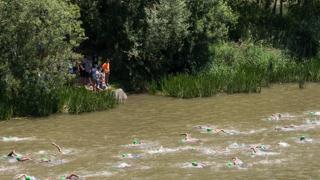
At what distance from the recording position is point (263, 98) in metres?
29.0

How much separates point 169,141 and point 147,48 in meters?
13.6

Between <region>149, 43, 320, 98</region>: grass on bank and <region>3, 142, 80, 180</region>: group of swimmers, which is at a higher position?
<region>149, 43, 320, 98</region>: grass on bank

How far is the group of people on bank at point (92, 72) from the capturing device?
3022 centimetres

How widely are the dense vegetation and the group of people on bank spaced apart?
887 millimetres

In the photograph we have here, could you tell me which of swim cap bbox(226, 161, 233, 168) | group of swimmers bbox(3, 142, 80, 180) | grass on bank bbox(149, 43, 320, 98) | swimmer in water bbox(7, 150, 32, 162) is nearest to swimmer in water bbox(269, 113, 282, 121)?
grass on bank bbox(149, 43, 320, 98)

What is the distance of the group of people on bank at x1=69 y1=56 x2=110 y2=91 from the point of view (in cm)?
3022

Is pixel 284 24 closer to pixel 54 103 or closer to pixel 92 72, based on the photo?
pixel 92 72

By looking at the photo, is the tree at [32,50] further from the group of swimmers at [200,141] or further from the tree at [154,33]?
the group of swimmers at [200,141]

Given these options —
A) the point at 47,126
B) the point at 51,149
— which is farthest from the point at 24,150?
the point at 47,126

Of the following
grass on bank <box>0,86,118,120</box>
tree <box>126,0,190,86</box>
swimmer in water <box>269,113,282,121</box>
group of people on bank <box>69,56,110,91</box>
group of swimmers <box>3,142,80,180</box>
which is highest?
tree <box>126,0,190,86</box>

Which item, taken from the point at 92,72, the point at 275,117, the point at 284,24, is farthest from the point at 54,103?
the point at 284,24

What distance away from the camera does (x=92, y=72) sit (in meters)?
31.4

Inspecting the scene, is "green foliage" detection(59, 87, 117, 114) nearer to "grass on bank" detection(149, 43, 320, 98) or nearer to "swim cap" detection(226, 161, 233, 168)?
"grass on bank" detection(149, 43, 320, 98)

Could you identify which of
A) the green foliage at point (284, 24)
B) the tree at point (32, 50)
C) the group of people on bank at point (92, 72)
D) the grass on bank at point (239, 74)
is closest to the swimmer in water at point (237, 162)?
the tree at point (32, 50)
